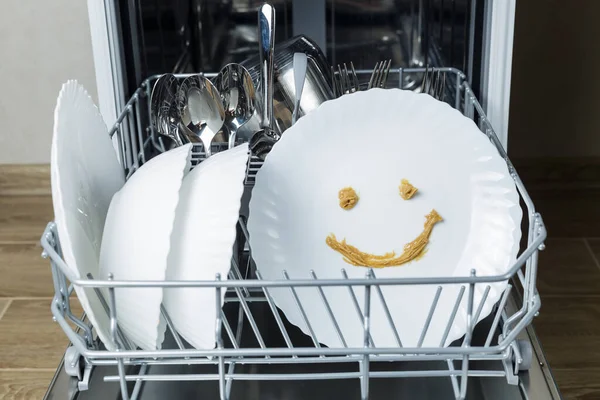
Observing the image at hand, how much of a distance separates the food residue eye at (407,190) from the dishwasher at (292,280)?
3.4 inches

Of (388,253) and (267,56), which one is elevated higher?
(267,56)

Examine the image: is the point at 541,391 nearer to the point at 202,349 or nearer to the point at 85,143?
the point at 202,349

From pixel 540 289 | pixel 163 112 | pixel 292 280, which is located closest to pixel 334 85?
pixel 163 112

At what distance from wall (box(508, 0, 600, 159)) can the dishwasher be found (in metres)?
0.48

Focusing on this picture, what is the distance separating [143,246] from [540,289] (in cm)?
96

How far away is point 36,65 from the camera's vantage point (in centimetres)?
158

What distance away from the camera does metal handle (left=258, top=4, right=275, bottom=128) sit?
32.6 inches

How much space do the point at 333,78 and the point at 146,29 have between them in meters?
0.23

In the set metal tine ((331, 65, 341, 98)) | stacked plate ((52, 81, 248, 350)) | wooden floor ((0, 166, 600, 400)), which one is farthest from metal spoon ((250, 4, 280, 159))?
wooden floor ((0, 166, 600, 400))

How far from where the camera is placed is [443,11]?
98cm

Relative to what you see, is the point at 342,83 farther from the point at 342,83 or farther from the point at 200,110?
the point at 200,110

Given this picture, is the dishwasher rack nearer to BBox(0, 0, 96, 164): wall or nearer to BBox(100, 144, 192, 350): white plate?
BBox(100, 144, 192, 350): white plate

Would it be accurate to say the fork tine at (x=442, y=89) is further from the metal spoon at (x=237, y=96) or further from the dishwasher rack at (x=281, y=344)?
the metal spoon at (x=237, y=96)

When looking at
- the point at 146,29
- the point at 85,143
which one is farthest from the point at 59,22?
the point at 85,143
